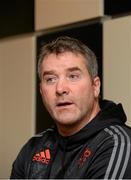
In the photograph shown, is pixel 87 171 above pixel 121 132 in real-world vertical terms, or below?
below

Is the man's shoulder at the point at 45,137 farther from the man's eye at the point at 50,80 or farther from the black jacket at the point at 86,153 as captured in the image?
the man's eye at the point at 50,80

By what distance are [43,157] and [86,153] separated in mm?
225

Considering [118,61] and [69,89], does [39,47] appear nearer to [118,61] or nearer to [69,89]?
[118,61]

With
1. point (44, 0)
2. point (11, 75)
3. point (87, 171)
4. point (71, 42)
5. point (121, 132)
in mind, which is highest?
point (44, 0)

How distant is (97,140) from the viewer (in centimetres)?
123

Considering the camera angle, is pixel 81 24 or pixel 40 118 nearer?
pixel 81 24

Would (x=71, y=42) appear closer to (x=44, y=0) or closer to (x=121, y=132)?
(x=121, y=132)

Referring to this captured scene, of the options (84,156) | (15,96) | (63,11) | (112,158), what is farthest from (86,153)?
→ (15,96)

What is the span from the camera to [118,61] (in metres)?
1.66

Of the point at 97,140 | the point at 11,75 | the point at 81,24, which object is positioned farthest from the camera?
the point at 11,75

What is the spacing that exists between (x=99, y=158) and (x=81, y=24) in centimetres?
87

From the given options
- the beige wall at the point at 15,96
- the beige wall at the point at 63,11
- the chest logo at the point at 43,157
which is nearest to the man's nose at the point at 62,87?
the chest logo at the point at 43,157

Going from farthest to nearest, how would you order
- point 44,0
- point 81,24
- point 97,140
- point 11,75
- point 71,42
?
1. point 11,75
2. point 44,0
3. point 81,24
4. point 71,42
5. point 97,140

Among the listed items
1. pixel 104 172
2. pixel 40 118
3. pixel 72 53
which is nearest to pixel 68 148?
pixel 104 172
